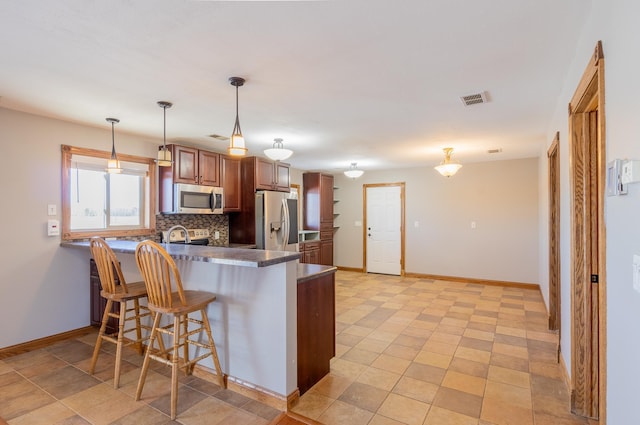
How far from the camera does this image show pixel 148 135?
411cm

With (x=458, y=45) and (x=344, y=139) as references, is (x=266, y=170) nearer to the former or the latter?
(x=344, y=139)

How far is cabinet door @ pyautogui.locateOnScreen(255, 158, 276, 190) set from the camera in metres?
5.05

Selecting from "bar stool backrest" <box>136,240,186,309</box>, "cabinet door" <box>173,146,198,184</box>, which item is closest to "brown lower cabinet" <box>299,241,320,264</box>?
"cabinet door" <box>173,146,198,184</box>

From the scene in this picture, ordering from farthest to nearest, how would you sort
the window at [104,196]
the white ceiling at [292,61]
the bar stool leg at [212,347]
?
the window at [104,196] < the bar stool leg at [212,347] < the white ceiling at [292,61]

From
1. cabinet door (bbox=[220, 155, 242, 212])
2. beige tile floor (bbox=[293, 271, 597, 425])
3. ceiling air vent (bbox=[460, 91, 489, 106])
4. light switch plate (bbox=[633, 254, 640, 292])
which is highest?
ceiling air vent (bbox=[460, 91, 489, 106])

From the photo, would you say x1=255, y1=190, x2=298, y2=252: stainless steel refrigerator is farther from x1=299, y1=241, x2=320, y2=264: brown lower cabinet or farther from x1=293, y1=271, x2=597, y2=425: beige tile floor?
x1=293, y1=271, x2=597, y2=425: beige tile floor

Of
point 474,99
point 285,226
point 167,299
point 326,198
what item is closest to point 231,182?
point 285,226

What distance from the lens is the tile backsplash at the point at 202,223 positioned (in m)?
4.46

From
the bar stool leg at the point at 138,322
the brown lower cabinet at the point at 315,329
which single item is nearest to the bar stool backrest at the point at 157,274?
the bar stool leg at the point at 138,322

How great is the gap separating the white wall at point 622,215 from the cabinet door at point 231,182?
169 inches

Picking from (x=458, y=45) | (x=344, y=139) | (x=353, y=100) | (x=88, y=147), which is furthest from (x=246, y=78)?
(x=88, y=147)

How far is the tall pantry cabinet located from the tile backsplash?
2250 mm

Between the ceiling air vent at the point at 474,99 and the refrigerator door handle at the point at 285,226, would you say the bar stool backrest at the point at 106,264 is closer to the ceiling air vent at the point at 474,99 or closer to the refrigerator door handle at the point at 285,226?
the refrigerator door handle at the point at 285,226

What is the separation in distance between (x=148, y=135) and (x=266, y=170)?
67.6 inches
